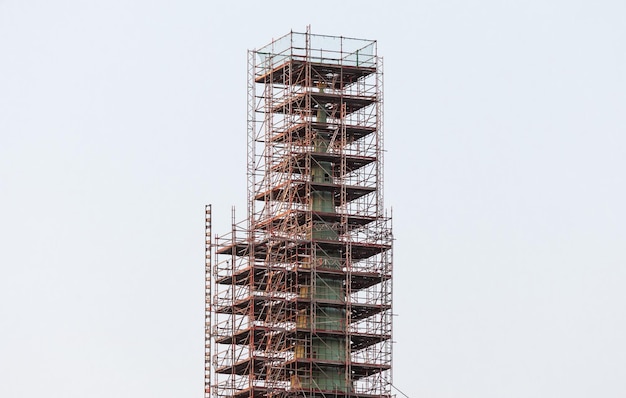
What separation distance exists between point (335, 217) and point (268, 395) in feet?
45.3

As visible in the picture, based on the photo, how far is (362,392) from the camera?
640ft

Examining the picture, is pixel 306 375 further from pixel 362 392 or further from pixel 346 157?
pixel 346 157

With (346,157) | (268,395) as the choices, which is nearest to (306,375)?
(268,395)

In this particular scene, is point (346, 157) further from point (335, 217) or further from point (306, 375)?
point (306, 375)

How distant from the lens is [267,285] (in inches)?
7731

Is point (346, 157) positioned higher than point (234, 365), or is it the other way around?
point (346, 157)

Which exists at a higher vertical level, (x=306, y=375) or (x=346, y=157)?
(x=346, y=157)

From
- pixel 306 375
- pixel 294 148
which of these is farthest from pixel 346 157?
pixel 306 375

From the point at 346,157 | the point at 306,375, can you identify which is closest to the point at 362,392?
the point at 306,375

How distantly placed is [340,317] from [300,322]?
3116 mm

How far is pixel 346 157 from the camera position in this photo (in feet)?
655

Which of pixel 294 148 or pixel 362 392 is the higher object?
pixel 294 148

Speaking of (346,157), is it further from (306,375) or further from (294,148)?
(306,375)

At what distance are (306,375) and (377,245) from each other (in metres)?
11.5
